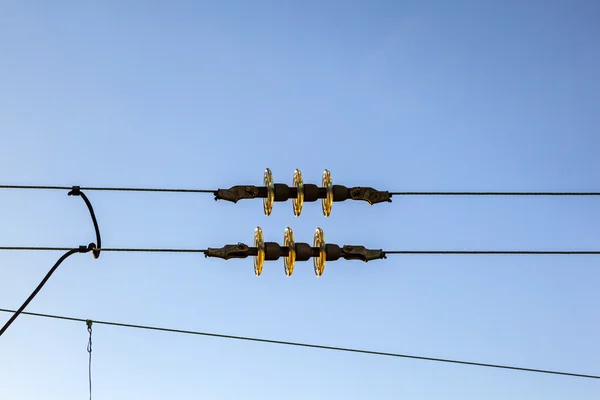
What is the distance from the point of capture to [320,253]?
11445 millimetres

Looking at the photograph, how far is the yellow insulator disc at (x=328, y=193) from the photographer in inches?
453

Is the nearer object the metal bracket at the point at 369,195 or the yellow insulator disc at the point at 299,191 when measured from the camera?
the yellow insulator disc at the point at 299,191

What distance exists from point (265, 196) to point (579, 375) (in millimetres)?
8775

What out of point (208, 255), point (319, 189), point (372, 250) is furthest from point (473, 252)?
point (208, 255)

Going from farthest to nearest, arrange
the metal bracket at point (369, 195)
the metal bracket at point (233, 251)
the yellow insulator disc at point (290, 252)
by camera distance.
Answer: the metal bracket at point (369, 195)
the yellow insulator disc at point (290, 252)
the metal bracket at point (233, 251)

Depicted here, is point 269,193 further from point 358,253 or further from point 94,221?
point 94,221

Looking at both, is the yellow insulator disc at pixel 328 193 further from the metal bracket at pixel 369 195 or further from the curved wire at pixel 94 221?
the curved wire at pixel 94 221

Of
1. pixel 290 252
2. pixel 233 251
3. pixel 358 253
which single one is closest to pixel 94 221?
pixel 233 251

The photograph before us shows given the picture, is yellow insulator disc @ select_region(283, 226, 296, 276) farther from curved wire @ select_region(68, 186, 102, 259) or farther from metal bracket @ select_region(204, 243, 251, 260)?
curved wire @ select_region(68, 186, 102, 259)

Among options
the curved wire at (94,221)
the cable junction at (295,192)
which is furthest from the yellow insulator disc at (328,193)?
the curved wire at (94,221)

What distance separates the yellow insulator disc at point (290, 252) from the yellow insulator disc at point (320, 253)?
0.40m

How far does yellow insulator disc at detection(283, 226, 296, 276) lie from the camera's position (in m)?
11.4

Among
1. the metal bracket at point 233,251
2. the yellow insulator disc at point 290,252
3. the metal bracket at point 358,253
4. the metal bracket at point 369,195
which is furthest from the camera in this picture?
the metal bracket at point 369,195

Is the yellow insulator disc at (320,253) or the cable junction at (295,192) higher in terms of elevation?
the cable junction at (295,192)
